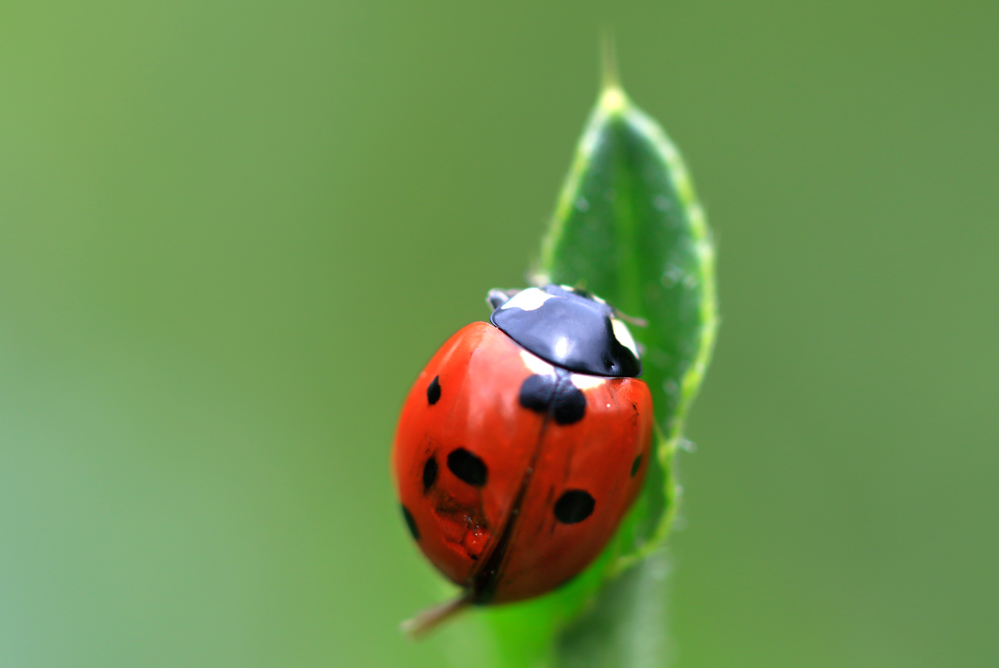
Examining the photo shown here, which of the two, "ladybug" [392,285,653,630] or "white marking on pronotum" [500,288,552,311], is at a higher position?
"white marking on pronotum" [500,288,552,311]

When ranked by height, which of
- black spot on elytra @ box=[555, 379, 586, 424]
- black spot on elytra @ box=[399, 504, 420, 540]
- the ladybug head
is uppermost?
the ladybug head

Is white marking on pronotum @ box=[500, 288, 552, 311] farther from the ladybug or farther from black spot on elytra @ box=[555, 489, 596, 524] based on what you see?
black spot on elytra @ box=[555, 489, 596, 524]

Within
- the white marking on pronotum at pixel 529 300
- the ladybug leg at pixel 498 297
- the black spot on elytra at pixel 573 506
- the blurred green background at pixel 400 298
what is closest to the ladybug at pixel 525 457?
the black spot on elytra at pixel 573 506

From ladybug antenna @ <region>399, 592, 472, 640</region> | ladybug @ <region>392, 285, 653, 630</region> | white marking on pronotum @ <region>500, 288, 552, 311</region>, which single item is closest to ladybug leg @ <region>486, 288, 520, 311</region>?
white marking on pronotum @ <region>500, 288, 552, 311</region>

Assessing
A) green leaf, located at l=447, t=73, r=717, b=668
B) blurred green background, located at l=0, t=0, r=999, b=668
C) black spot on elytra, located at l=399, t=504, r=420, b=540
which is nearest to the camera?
green leaf, located at l=447, t=73, r=717, b=668

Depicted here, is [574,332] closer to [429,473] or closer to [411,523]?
[429,473]

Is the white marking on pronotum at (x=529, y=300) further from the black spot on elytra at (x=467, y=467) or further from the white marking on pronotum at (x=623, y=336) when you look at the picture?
the black spot on elytra at (x=467, y=467)

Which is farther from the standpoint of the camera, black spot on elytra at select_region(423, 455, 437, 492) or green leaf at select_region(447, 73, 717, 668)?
black spot on elytra at select_region(423, 455, 437, 492)

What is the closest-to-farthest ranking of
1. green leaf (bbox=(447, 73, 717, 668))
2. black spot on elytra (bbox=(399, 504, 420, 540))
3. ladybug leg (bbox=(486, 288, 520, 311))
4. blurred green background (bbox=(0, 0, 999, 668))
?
green leaf (bbox=(447, 73, 717, 668)) → black spot on elytra (bbox=(399, 504, 420, 540)) → ladybug leg (bbox=(486, 288, 520, 311)) → blurred green background (bbox=(0, 0, 999, 668))
